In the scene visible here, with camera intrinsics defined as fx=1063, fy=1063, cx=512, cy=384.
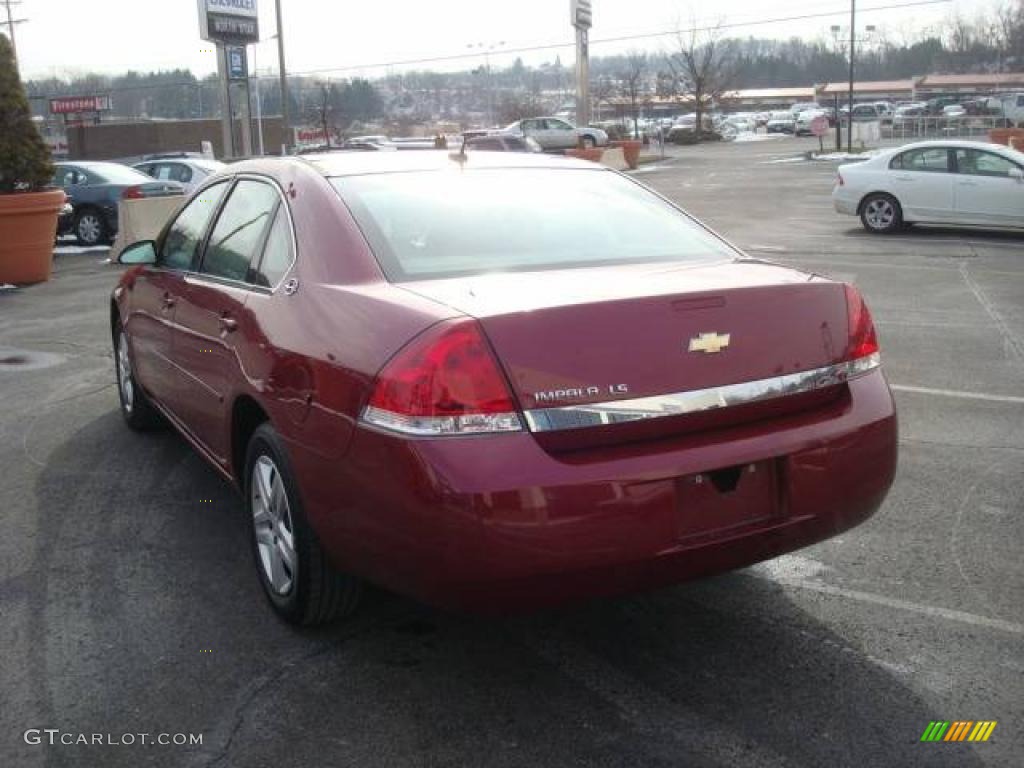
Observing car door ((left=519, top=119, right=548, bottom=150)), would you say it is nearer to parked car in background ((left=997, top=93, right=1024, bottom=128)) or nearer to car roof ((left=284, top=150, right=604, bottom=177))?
parked car in background ((left=997, top=93, right=1024, bottom=128))

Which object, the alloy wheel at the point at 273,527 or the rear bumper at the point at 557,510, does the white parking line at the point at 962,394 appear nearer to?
the rear bumper at the point at 557,510

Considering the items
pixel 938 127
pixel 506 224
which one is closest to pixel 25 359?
pixel 506 224

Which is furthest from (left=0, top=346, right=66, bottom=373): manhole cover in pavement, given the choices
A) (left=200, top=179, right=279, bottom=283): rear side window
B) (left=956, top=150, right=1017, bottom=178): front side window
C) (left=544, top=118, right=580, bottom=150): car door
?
(left=544, top=118, right=580, bottom=150): car door

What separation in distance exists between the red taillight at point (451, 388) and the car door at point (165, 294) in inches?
87.3

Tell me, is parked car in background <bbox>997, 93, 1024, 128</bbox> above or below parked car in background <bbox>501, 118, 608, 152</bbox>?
above

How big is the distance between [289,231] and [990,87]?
118709 mm

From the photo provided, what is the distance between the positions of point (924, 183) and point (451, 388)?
15273 millimetres

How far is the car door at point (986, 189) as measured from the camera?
15.5m

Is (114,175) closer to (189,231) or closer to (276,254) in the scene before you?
(189,231)

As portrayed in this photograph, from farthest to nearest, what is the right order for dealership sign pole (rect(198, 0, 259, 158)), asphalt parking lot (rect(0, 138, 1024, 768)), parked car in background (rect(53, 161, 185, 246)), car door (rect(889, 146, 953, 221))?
dealership sign pole (rect(198, 0, 259, 158)) < parked car in background (rect(53, 161, 185, 246)) < car door (rect(889, 146, 953, 221)) < asphalt parking lot (rect(0, 138, 1024, 768))

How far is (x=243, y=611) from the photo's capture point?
3.82 metres

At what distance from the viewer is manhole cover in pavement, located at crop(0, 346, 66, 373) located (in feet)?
27.1

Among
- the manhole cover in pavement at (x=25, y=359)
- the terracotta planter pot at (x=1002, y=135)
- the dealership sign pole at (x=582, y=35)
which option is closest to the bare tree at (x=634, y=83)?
the dealership sign pole at (x=582, y=35)

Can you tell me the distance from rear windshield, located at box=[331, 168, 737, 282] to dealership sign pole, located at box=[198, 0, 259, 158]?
2565cm
